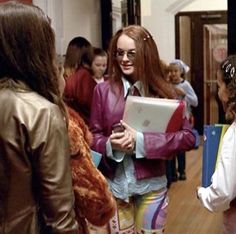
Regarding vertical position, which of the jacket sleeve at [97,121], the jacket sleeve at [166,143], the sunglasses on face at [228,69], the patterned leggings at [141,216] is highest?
the sunglasses on face at [228,69]

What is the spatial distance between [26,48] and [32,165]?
29cm

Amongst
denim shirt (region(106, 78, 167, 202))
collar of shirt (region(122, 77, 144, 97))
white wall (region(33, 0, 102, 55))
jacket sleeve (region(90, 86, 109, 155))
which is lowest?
denim shirt (region(106, 78, 167, 202))

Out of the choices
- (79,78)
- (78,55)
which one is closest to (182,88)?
(78,55)

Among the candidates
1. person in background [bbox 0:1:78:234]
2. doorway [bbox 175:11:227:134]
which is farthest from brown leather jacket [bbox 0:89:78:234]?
doorway [bbox 175:11:227:134]

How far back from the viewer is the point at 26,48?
1.31 m

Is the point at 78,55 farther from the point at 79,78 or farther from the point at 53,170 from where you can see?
the point at 53,170

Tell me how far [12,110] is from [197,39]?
7.05 m

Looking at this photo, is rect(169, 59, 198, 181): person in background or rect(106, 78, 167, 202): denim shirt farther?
rect(169, 59, 198, 181): person in background

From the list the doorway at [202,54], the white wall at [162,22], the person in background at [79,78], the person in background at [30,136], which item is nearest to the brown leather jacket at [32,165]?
the person in background at [30,136]

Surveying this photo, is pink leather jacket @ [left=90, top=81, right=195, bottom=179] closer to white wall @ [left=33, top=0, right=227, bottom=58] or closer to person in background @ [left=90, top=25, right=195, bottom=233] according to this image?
person in background @ [left=90, top=25, right=195, bottom=233]

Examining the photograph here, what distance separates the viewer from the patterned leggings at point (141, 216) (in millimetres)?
2203

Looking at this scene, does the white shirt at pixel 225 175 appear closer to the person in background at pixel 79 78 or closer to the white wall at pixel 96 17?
the person in background at pixel 79 78

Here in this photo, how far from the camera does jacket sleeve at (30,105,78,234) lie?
1278mm

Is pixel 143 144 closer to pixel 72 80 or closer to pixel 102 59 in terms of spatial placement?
pixel 72 80
